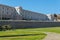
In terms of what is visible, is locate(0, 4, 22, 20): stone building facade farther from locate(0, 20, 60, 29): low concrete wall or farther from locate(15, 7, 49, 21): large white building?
locate(0, 20, 60, 29): low concrete wall

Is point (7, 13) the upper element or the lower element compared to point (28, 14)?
upper

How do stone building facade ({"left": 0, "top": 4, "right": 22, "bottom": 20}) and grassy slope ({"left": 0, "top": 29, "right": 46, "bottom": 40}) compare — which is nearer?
grassy slope ({"left": 0, "top": 29, "right": 46, "bottom": 40})

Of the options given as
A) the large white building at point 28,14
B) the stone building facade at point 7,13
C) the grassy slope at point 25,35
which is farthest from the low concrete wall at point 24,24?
the large white building at point 28,14

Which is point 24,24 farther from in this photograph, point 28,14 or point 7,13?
point 28,14

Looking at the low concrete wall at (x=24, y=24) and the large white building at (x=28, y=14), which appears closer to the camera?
the low concrete wall at (x=24, y=24)

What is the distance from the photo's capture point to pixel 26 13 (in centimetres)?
10588

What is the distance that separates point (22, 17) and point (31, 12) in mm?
10865

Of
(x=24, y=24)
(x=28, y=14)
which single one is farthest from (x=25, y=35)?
(x=28, y=14)

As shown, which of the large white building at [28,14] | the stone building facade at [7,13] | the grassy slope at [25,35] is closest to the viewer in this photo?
the grassy slope at [25,35]

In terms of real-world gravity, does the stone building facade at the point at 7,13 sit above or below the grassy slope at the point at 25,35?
above

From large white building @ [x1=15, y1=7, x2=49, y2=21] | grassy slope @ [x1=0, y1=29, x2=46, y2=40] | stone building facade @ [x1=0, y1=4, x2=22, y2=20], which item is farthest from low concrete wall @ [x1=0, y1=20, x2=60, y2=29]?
large white building @ [x1=15, y1=7, x2=49, y2=21]

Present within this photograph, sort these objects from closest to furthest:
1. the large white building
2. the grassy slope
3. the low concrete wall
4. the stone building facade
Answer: the grassy slope → the low concrete wall → the stone building facade → the large white building

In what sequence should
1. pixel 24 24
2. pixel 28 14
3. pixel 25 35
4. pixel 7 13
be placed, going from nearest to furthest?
pixel 25 35 < pixel 24 24 < pixel 7 13 < pixel 28 14

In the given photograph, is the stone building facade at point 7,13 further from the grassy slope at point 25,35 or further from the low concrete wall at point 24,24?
the grassy slope at point 25,35
